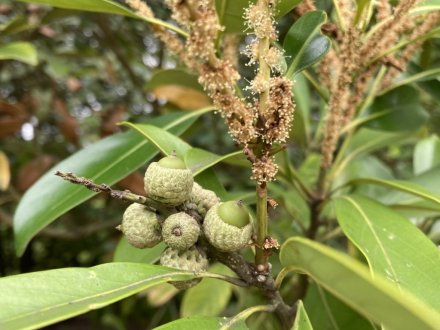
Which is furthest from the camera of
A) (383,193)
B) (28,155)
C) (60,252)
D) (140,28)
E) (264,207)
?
(60,252)

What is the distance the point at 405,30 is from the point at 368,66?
0.10 metres

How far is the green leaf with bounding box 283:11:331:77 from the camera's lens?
0.88m

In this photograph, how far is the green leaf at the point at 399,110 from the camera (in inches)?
54.8

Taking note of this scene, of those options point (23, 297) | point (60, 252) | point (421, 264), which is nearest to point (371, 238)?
point (421, 264)

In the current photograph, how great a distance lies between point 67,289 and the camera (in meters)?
0.67

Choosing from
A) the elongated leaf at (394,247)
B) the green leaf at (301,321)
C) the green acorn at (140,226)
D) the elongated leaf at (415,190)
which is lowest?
the green leaf at (301,321)

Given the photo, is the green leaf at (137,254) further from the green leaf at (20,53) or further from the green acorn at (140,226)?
the green leaf at (20,53)

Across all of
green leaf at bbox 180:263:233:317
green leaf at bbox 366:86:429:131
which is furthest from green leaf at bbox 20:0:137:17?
green leaf at bbox 180:263:233:317

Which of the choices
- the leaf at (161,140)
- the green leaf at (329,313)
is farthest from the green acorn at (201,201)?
the green leaf at (329,313)

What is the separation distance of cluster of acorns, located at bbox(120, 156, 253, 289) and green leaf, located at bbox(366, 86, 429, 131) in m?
0.75

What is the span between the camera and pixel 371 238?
0.93 m

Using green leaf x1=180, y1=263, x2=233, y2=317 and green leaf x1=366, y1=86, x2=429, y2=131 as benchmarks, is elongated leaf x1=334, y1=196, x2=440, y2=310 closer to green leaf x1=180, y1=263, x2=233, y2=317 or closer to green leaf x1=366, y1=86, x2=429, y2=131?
green leaf x1=366, y1=86, x2=429, y2=131

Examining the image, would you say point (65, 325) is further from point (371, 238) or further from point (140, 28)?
point (371, 238)

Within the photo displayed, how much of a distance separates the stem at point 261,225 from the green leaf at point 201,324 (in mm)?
92
